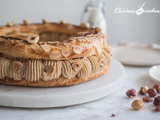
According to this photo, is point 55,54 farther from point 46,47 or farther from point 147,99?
point 147,99

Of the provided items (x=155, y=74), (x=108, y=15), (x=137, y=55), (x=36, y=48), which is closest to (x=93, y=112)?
(x=36, y=48)

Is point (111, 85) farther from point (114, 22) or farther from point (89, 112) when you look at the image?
point (114, 22)

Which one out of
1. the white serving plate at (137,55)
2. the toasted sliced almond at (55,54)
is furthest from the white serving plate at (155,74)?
the toasted sliced almond at (55,54)

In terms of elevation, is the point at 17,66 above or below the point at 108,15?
below

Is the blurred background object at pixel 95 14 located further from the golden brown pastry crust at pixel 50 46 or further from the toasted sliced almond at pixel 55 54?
the toasted sliced almond at pixel 55 54

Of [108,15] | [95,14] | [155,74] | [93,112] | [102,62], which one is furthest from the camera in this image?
[108,15]

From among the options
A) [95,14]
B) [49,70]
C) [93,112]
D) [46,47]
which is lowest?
[93,112]

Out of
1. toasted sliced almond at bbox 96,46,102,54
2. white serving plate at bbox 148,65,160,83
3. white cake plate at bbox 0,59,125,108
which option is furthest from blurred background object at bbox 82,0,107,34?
white cake plate at bbox 0,59,125,108

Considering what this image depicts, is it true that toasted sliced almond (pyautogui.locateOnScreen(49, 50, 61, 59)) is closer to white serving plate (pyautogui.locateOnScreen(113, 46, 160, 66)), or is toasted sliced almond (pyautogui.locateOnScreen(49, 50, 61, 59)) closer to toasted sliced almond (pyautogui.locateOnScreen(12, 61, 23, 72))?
toasted sliced almond (pyautogui.locateOnScreen(12, 61, 23, 72))
